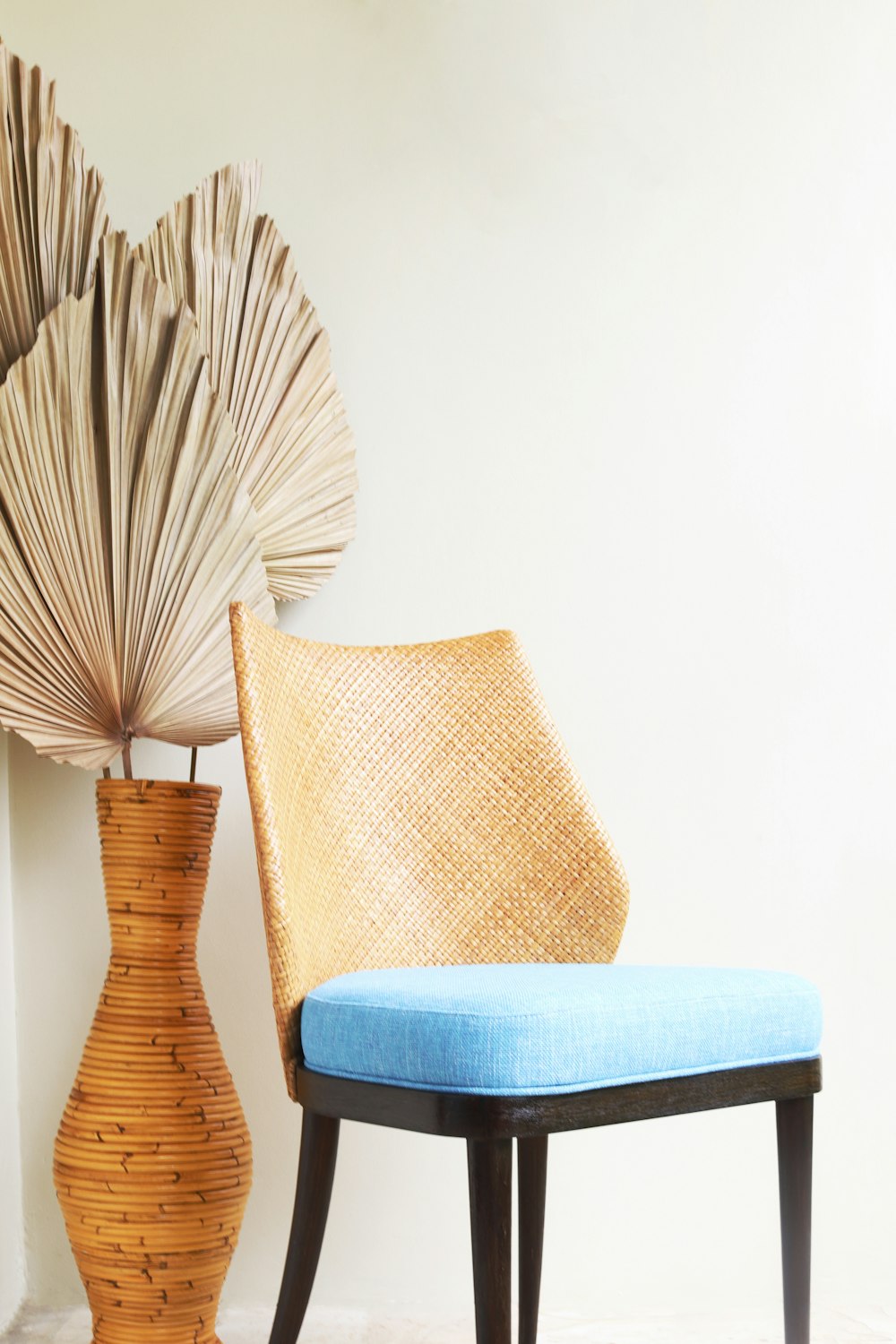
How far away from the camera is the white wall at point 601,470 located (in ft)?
5.94

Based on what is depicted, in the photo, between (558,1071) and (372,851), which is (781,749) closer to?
(372,851)

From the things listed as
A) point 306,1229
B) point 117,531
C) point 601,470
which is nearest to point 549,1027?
point 306,1229

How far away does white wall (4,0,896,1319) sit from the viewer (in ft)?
5.94

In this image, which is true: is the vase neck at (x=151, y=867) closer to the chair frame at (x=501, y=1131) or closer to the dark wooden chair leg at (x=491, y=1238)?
the chair frame at (x=501, y=1131)

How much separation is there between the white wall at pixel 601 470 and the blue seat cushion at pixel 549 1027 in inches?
28.4

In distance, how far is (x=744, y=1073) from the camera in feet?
3.62

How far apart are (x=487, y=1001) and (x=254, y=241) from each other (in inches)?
51.8

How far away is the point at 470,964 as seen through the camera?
1.40 m

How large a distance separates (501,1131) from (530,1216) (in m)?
0.60

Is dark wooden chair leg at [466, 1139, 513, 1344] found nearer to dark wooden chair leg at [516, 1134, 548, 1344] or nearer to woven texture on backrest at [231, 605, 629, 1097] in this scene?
woven texture on backrest at [231, 605, 629, 1097]

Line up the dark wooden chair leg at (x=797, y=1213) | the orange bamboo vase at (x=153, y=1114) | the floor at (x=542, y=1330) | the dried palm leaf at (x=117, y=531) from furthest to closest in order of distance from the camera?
the floor at (x=542, y=1330) < the dried palm leaf at (x=117, y=531) < the orange bamboo vase at (x=153, y=1114) < the dark wooden chair leg at (x=797, y=1213)

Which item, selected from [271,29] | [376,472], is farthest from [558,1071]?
[271,29]

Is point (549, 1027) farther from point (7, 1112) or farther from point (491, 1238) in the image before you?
point (7, 1112)

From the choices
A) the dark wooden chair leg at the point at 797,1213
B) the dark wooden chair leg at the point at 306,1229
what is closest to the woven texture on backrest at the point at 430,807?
the dark wooden chair leg at the point at 306,1229
